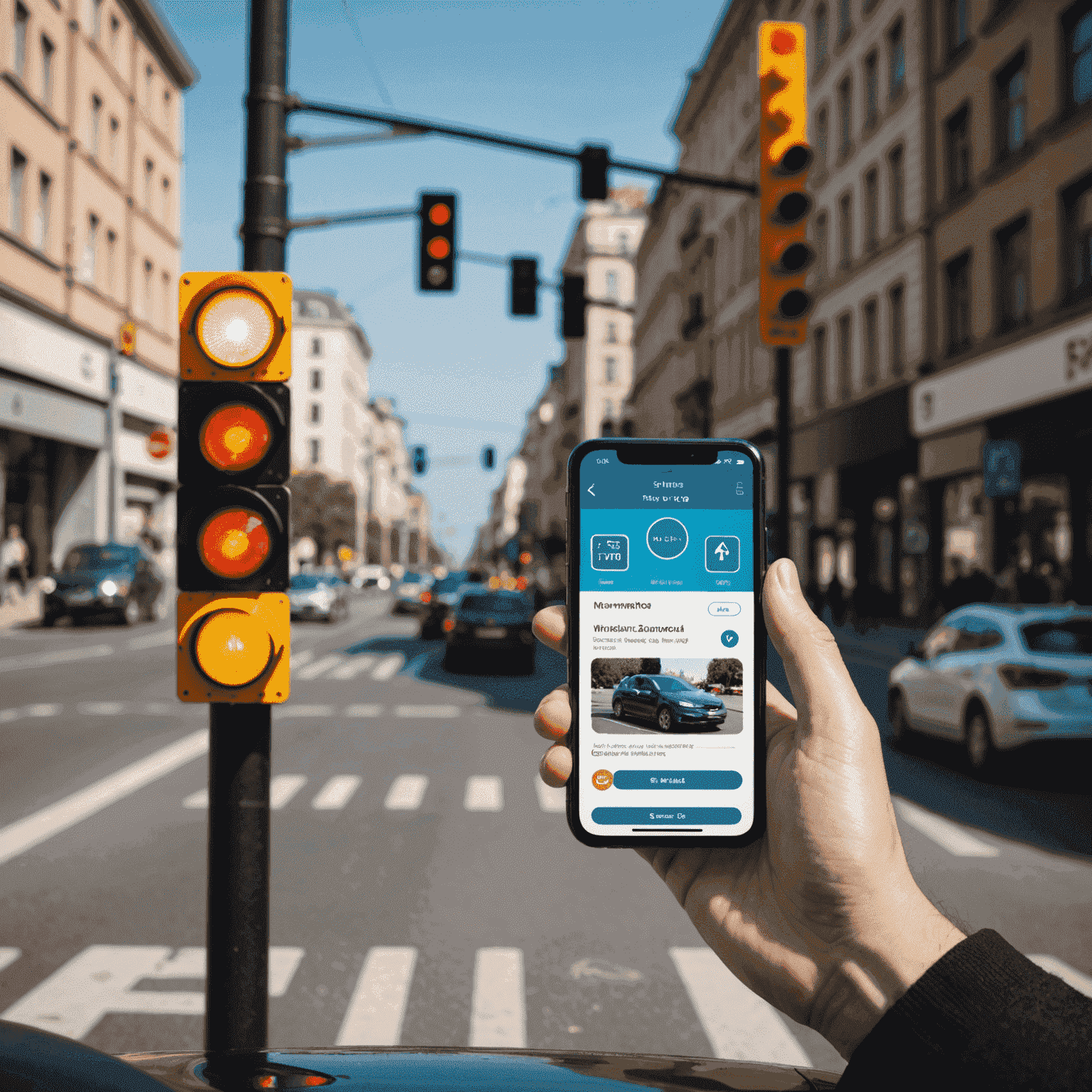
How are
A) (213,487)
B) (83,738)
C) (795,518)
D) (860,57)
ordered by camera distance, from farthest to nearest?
(795,518)
(860,57)
(83,738)
(213,487)

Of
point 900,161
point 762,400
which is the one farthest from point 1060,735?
point 762,400

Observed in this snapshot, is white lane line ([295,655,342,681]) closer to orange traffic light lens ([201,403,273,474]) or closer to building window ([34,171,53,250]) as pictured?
orange traffic light lens ([201,403,273,474])

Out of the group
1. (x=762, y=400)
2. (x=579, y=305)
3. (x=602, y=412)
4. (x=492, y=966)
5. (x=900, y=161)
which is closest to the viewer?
(x=492, y=966)

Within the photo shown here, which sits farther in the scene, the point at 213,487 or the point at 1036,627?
the point at 1036,627

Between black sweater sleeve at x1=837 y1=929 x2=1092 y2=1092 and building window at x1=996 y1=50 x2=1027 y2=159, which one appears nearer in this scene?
Result: black sweater sleeve at x1=837 y1=929 x2=1092 y2=1092

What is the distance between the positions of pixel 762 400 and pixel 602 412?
57.1 metres

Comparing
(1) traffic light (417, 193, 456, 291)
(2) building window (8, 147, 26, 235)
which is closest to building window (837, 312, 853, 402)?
(2) building window (8, 147, 26, 235)

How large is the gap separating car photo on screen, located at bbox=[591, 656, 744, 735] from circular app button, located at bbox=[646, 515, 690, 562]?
19cm

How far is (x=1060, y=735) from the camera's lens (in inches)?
395

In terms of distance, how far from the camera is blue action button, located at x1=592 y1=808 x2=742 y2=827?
6.86ft

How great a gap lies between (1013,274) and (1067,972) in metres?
21.6

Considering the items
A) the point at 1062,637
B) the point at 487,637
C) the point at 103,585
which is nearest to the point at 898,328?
the point at 487,637

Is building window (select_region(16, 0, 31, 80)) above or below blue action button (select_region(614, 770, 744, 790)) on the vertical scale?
above

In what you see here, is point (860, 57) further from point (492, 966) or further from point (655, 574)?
point (655, 574)
